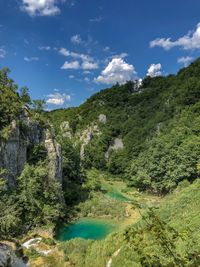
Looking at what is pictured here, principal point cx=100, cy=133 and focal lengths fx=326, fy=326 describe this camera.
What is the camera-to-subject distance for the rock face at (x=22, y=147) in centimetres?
4376

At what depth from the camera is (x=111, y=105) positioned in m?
130

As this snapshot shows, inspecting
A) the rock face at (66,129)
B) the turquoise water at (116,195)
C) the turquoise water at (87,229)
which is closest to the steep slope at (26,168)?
the turquoise water at (87,229)

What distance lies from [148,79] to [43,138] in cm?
9784

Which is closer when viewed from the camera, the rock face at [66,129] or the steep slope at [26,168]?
the steep slope at [26,168]

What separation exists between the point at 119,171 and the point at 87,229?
178 ft

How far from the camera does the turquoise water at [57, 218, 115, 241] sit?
41500 millimetres

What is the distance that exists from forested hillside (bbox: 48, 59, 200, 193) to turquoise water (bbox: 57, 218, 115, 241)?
2226 cm

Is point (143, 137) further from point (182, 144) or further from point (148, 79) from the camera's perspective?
point (148, 79)

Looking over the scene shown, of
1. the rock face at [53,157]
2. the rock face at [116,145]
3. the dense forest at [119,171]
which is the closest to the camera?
the dense forest at [119,171]

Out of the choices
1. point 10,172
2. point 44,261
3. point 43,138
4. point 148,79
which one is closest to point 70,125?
point 148,79

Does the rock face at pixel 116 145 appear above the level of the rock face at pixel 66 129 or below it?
below

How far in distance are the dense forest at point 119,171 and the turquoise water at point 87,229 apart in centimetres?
162

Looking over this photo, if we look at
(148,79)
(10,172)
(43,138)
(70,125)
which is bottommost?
(10,172)

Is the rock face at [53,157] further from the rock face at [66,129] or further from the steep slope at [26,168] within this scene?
the rock face at [66,129]
